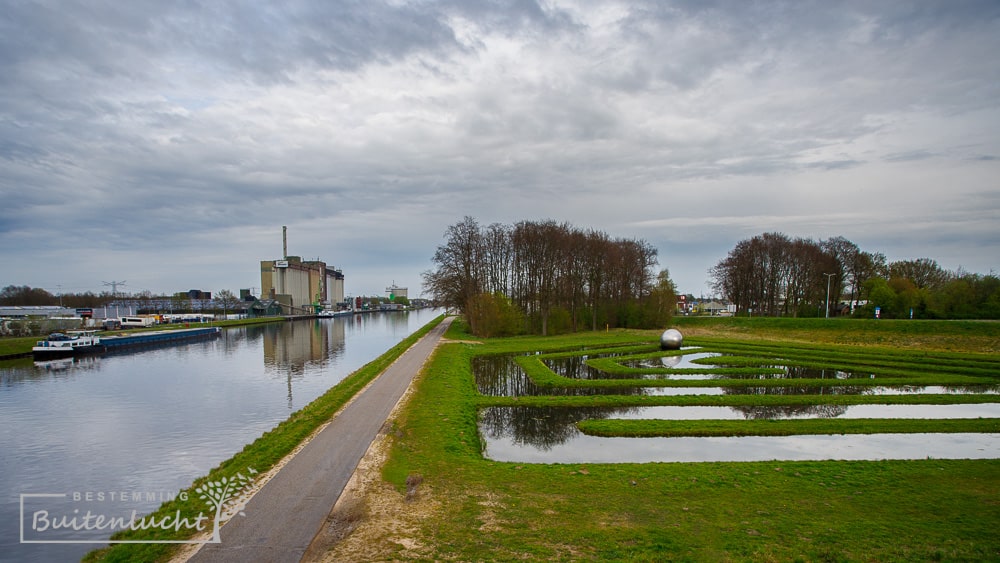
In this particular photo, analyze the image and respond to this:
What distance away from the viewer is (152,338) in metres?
64.1

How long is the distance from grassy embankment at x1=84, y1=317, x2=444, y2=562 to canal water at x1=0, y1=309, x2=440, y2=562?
1.06m

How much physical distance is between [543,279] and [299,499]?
2076 inches

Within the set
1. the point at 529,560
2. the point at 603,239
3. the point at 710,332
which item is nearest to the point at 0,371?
the point at 529,560

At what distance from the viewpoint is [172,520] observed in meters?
9.99

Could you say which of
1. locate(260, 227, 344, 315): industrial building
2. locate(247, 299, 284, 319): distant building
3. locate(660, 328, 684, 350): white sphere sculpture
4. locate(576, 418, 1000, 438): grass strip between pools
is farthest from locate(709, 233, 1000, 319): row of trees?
locate(260, 227, 344, 315): industrial building

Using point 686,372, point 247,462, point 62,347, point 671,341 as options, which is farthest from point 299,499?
point 62,347

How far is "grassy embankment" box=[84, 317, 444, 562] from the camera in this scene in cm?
865

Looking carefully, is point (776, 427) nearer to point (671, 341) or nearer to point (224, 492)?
point (224, 492)

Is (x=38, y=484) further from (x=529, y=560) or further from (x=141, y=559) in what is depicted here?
(x=529, y=560)

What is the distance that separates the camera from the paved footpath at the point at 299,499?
27.8ft

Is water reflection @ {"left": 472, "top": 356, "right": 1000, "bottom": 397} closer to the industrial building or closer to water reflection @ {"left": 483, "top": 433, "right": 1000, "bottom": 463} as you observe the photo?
water reflection @ {"left": 483, "top": 433, "right": 1000, "bottom": 463}

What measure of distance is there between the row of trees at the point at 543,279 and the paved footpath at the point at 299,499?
137ft

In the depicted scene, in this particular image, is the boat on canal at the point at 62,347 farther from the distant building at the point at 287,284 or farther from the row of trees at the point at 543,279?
the distant building at the point at 287,284

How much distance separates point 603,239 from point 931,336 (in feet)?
115
